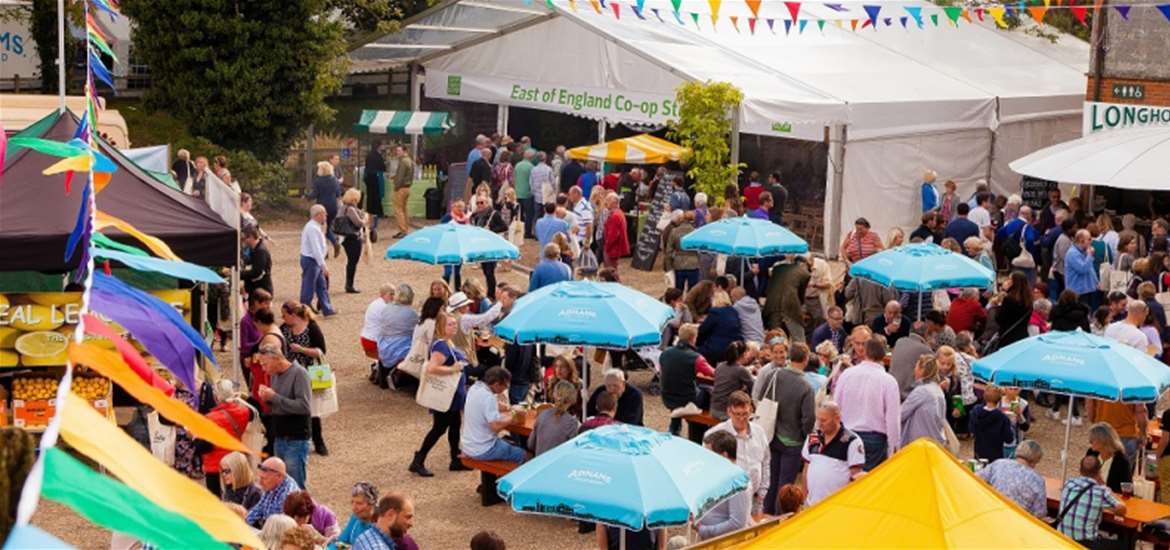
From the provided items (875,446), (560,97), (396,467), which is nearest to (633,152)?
(560,97)

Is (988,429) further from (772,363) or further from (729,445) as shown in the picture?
(729,445)

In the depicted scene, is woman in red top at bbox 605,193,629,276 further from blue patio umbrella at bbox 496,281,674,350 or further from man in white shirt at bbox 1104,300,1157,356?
man in white shirt at bbox 1104,300,1157,356

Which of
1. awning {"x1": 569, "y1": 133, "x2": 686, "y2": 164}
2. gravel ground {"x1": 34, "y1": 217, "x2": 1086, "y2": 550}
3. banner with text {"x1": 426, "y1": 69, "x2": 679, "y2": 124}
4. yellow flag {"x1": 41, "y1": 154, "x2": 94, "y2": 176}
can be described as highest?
banner with text {"x1": 426, "y1": 69, "x2": 679, "y2": 124}

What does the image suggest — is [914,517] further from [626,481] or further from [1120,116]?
[1120,116]

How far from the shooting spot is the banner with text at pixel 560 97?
23.2 meters

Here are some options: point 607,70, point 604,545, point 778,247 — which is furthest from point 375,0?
point 604,545

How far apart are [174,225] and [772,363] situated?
4.60m

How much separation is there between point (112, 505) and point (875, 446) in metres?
8.43

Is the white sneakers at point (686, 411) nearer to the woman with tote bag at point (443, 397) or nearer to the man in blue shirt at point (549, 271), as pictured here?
the woman with tote bag at point (443, 397)

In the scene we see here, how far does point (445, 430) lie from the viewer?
40.8 feet

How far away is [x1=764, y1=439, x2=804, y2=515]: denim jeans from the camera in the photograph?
35.7 feet

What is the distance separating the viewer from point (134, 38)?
25438 millimetres

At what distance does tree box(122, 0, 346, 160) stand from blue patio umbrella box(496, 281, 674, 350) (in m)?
13.5

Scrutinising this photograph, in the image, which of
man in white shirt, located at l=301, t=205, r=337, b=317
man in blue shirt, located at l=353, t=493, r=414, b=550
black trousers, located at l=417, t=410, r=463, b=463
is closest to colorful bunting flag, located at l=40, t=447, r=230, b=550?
man in blue shirt, located at l=353, t=493, r=414, b=550
